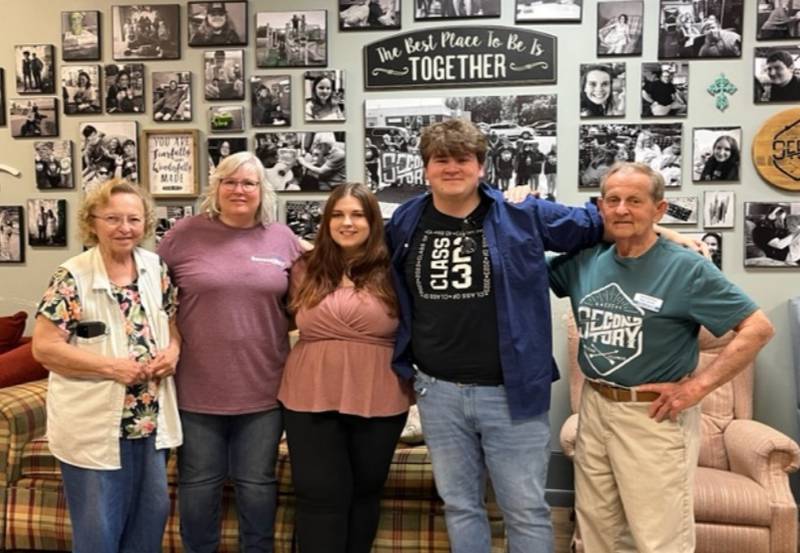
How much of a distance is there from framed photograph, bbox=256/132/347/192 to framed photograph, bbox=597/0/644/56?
4.38 feet

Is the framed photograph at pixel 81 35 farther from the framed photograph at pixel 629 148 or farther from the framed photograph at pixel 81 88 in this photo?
the framed photograph at pixel 629 148

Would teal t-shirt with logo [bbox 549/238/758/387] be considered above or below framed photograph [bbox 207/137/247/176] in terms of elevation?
below

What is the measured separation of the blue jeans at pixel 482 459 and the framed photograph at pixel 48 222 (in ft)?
8.35

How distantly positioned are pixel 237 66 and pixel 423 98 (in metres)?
0.96

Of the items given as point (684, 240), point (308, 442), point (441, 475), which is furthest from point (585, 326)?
point (308, 442)

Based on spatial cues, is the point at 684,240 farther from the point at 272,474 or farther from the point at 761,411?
the point at 761,411

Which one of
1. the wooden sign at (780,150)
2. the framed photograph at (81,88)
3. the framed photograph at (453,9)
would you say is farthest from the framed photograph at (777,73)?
the framed photograph at (81,88)

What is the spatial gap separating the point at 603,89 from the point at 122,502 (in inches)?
104

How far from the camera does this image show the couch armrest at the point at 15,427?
263 cm

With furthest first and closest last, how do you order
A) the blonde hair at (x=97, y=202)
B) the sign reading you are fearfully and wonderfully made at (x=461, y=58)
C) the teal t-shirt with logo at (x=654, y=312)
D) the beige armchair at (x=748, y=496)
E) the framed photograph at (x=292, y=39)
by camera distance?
the framed photograph at (x=292, y=39) → the sign reading you are fearfully and wonderfully made at (x=461, y=58) → the beige armchair at (x=748, y=496) → the blonde hair at (x=97, y=202) → the teal t-shirt with logo at (x=654, y=312)

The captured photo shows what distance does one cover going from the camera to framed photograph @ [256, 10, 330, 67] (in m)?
3.38

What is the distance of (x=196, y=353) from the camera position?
2.04 metres

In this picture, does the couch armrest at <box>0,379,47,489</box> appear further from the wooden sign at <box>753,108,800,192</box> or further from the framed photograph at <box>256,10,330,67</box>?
the wooden sign at <box>753,108,800,192</box>

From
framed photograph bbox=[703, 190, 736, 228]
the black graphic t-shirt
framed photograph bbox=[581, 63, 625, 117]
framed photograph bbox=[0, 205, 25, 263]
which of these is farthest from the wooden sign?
framed photograph bbox=[0, 205, 25, 263]
